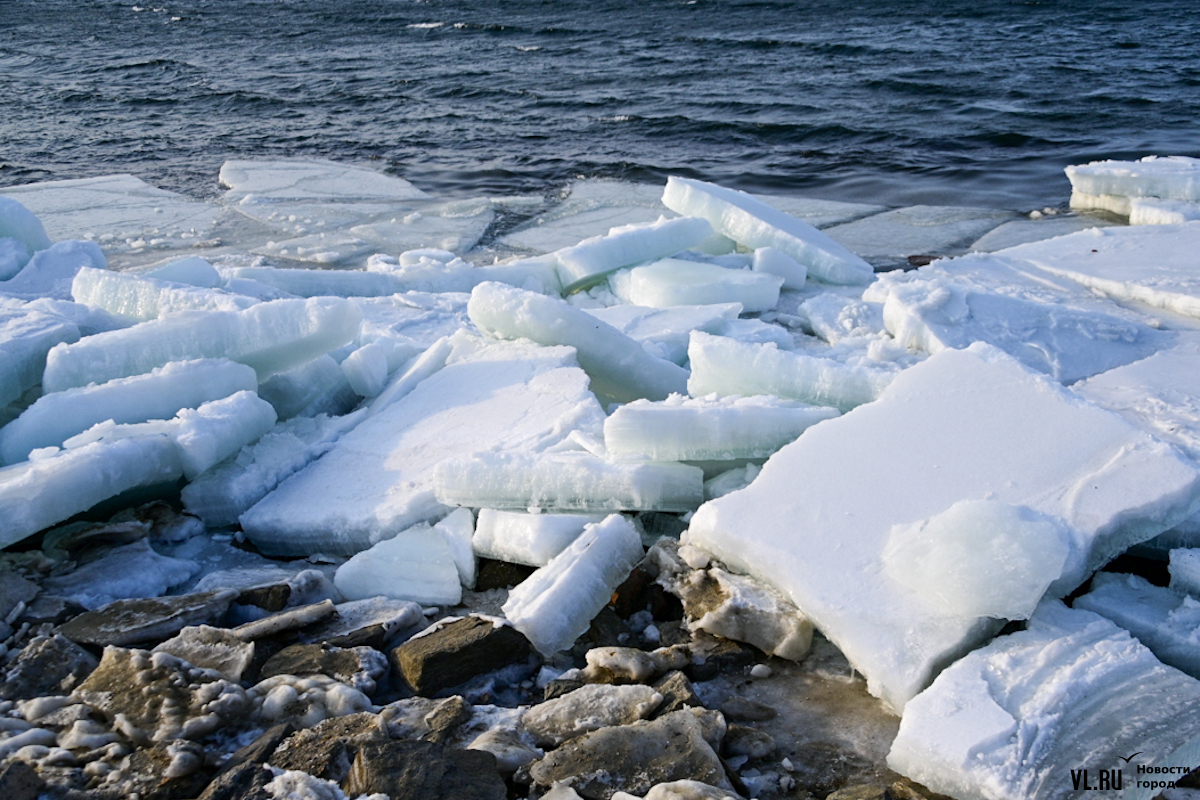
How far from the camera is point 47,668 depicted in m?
1.94

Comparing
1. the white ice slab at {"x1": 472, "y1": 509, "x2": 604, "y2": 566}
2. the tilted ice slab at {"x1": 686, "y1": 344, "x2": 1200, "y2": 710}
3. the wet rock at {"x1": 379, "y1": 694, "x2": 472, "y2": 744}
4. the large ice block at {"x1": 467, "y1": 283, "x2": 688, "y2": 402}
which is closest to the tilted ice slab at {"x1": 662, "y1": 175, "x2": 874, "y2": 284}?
the large ice block at {"x1": 467, "y1": 283, "x2": 688, "y2": 402}

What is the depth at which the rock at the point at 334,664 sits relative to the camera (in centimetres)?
191

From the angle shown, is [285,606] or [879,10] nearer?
[285,606]

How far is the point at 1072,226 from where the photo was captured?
19.4 feet

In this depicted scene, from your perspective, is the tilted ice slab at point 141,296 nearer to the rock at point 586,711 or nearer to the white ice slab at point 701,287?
the white ice slab at point 701,287

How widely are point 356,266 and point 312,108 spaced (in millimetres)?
6472

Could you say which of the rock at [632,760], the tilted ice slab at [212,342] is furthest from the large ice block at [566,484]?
the tilted ice slab at [212,342]

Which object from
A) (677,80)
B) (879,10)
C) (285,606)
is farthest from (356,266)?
(879,10)

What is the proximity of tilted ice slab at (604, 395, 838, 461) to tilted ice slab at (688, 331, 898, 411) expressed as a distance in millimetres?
287

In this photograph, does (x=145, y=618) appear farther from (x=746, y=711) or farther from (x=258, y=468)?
(x=746, y=711)

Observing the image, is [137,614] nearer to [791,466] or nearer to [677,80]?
[791,466]

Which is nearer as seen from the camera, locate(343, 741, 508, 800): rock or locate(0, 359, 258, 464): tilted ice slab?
locate(343, 741, 508, 800): rock

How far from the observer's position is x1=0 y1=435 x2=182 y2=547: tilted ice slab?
7.71 feet

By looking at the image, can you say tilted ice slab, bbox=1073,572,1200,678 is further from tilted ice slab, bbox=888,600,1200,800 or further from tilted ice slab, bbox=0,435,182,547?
tilted ice slab, bbox=0,435,182,547
